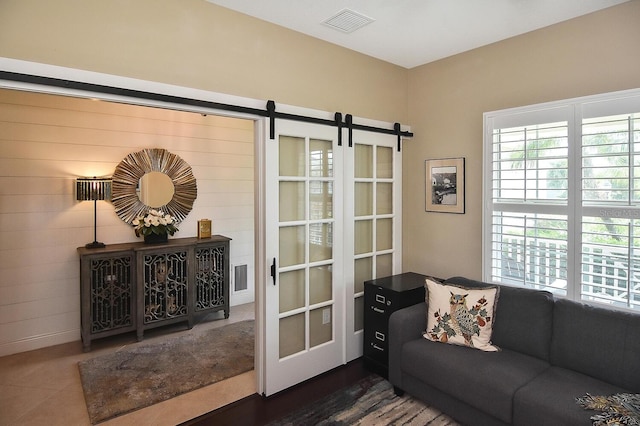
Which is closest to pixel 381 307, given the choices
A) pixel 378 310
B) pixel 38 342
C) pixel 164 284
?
pixel 378 310

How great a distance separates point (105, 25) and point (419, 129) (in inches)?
112

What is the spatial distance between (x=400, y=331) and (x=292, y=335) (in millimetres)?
893

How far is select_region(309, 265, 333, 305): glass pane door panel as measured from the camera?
10.4 feet

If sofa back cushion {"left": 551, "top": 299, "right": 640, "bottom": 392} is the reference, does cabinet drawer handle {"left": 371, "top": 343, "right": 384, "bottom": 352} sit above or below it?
below

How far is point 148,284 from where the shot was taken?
3.98 meters

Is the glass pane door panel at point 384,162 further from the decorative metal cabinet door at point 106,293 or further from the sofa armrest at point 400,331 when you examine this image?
the decorative metal cabinet door at point 106,293

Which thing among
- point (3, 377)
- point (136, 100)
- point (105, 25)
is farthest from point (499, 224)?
point (3, 377)

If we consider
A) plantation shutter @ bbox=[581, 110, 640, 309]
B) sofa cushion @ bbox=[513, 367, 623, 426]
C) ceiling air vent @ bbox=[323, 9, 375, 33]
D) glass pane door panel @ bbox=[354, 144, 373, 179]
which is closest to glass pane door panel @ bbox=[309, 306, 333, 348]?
glass pane door panel @ bbox=[354, 144, 373, 179]

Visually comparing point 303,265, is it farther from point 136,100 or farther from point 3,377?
point 3,377

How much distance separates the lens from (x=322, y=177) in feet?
10.4

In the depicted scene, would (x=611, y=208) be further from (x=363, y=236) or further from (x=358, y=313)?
(x=358, y=313)

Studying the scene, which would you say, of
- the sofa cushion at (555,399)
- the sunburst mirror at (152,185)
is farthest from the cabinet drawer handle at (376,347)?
the sunburst mirror at (152,185)

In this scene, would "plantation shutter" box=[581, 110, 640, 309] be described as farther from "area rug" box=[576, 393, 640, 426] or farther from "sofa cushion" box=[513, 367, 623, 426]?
"area rug" box=[576, 393, 640, 426]

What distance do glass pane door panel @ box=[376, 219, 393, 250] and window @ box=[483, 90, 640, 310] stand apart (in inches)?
36.4
